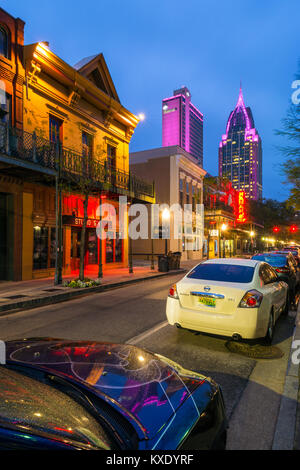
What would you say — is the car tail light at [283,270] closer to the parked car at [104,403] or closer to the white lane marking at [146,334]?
the white lane marking at [146,334]

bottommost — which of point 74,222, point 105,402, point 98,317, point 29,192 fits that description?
point 98,317

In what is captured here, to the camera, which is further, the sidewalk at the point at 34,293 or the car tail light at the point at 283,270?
the car tail light at the point at 283,270

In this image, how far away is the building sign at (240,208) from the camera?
4213cm

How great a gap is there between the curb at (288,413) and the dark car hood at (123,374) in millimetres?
1116

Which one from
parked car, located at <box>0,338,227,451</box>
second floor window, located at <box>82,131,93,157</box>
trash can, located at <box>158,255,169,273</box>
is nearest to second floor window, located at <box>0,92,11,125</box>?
second floor window, located at <box>82,131,93,157</box>

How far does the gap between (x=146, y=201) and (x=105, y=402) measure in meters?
20.0

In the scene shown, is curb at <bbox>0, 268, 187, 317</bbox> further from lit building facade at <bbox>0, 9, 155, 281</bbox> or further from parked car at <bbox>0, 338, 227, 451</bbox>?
parked car at <bbox>0, 338, 227, 451</bbox>

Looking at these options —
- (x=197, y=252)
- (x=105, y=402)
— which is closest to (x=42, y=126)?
(x=105, y=402)

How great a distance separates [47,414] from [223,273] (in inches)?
171

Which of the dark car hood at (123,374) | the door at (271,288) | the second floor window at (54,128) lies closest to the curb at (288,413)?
the dark car hood at (123,374)

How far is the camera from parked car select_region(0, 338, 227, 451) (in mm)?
1458

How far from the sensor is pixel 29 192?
45.6 ft

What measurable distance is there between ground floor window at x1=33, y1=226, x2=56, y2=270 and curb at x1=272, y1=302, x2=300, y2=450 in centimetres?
1279
